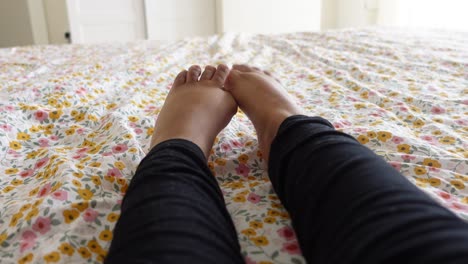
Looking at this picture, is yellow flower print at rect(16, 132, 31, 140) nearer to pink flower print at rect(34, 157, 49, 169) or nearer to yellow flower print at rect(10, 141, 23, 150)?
yellow flower print at rect(10, 141, 23, 150)

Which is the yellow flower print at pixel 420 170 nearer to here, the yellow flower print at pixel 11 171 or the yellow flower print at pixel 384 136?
the yellow flower print at pixel 384 136

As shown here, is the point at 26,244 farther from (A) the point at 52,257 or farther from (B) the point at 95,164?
(B) the point at 95,164

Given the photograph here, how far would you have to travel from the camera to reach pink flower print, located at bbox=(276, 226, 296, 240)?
446 millimetres

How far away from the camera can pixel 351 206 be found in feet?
1.18

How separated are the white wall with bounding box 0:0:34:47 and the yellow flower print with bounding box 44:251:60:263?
311cm

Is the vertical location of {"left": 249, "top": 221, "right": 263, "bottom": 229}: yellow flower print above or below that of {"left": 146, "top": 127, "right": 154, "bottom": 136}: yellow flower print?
below

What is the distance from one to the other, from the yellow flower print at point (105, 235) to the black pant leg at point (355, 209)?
212mm

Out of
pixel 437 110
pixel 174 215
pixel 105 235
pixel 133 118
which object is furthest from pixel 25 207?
pixel 437 110

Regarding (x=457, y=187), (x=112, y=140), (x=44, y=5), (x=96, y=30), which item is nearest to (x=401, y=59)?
(x=457, y=187)

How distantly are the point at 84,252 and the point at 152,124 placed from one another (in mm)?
385

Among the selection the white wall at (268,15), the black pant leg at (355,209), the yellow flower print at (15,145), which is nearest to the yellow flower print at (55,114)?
the yellow flower print at (15,145)

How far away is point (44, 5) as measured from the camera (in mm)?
3076

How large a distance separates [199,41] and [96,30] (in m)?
1.69

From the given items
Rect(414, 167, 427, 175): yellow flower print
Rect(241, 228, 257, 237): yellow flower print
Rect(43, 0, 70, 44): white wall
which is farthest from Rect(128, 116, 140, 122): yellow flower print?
Rect(43, 0, 70, 44): white wall
